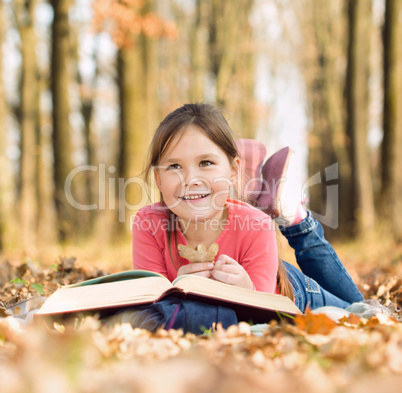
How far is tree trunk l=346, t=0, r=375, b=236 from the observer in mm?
9586

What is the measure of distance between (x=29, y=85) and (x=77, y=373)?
1263 cm

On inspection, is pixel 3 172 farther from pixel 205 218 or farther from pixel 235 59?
pixel 235 59

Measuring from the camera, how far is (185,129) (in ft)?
8.89

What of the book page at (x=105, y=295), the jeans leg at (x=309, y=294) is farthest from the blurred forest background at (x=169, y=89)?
the book page at (x=105, y=295)

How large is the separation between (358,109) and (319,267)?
746 cm

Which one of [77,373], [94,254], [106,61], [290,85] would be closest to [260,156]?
[77,373]

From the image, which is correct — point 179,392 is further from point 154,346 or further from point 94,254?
point 94,254

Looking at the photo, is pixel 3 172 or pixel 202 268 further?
pixel 3 172

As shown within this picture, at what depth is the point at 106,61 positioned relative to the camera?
18672 millimetres

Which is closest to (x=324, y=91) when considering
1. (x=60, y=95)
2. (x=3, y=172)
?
(x=60, y=95)

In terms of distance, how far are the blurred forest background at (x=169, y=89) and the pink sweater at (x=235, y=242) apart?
892 millimetres

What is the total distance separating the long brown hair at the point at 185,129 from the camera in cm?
273

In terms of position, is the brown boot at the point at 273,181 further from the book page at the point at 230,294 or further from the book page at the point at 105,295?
the book page at the point at 105,295

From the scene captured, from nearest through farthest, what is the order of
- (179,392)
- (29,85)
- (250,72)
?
1. (179,392)
2. (29,85)
3. (250,72)
